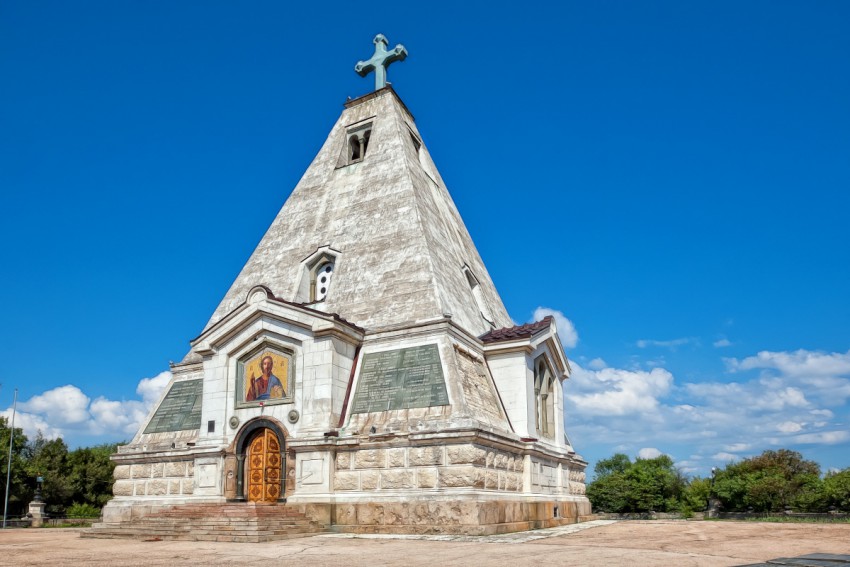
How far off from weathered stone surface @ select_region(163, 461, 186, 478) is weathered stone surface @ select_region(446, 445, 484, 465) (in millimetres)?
8603

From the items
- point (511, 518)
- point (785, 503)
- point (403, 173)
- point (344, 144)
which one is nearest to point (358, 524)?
point (511, 518)

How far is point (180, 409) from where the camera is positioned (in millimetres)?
22328

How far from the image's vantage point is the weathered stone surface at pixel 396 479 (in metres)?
17.2

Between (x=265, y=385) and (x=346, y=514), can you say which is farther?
(x=265, y=385)

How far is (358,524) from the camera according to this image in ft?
57.2

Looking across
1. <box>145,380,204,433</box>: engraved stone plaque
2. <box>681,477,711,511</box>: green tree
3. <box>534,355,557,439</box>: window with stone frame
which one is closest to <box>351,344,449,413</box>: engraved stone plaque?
<box>534,355,557,439</box>: window with stone frame

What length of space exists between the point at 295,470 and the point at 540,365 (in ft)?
28.4

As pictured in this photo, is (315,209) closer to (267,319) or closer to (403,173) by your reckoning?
(403,173)

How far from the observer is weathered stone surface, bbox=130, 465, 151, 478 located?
21.3 metres

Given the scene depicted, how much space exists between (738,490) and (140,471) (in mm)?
25121

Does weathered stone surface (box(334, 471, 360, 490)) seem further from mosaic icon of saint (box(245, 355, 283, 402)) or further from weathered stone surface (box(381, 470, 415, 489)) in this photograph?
mosaic icon of saint (box(245, 355, 283, 402))

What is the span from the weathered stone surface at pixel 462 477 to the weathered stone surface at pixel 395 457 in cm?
113

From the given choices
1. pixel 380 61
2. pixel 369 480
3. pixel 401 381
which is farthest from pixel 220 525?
pixel 380 61

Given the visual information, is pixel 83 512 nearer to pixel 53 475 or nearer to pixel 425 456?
pixel 53 475
